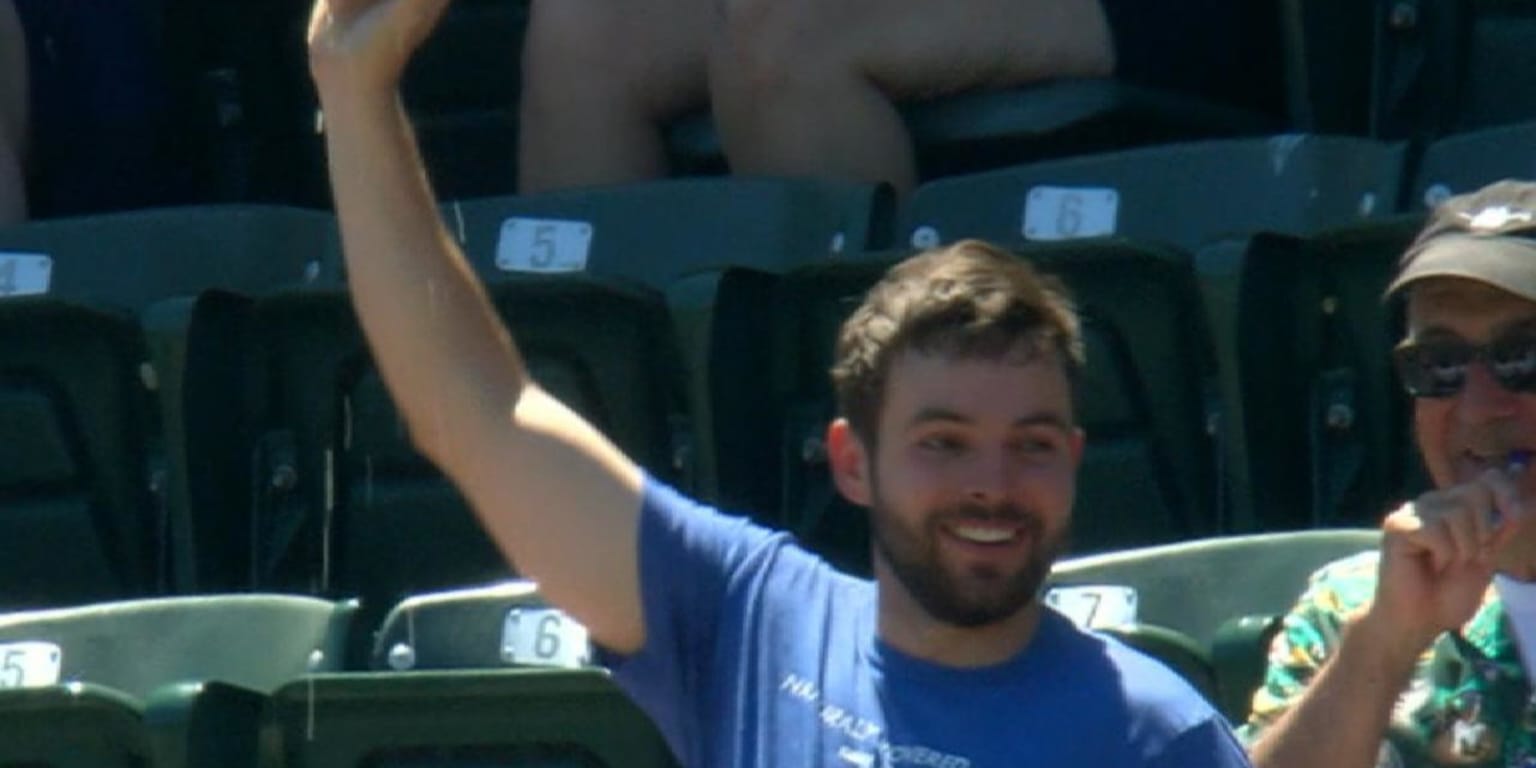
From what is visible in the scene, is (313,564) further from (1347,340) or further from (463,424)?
(463,424)

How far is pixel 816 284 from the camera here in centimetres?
421

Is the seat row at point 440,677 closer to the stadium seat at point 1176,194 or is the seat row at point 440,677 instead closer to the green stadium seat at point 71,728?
the green stadium seat at point 71,728

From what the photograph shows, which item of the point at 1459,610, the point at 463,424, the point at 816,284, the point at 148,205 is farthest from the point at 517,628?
the point at 148,205

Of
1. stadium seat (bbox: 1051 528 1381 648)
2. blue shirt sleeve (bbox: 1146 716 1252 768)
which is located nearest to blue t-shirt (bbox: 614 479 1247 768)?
blue shirt sleeve (bbox: 1146 716 1252 768)

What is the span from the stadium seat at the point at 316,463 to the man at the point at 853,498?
1.66 m

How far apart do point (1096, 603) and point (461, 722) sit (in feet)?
2.00

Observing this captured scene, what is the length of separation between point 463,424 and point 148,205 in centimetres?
298

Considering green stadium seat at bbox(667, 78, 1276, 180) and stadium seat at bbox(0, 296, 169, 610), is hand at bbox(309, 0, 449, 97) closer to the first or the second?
stadium seat at bbox(0, 296, 169, 610)

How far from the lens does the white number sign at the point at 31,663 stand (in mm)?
3904

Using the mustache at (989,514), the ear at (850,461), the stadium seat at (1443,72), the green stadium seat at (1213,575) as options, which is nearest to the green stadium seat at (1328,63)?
the stadium seat at (1443,72)

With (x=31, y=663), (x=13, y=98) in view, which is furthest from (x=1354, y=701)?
(x=13, y=98)

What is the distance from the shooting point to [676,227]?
4684 mm

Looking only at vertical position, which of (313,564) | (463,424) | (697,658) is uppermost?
(463,424)

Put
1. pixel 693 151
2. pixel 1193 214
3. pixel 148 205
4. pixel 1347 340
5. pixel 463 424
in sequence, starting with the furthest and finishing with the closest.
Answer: pixel 148 205 < pixel 693 151 < pixel 1193 214 < pixel 1347 340 < pixel 463 424
